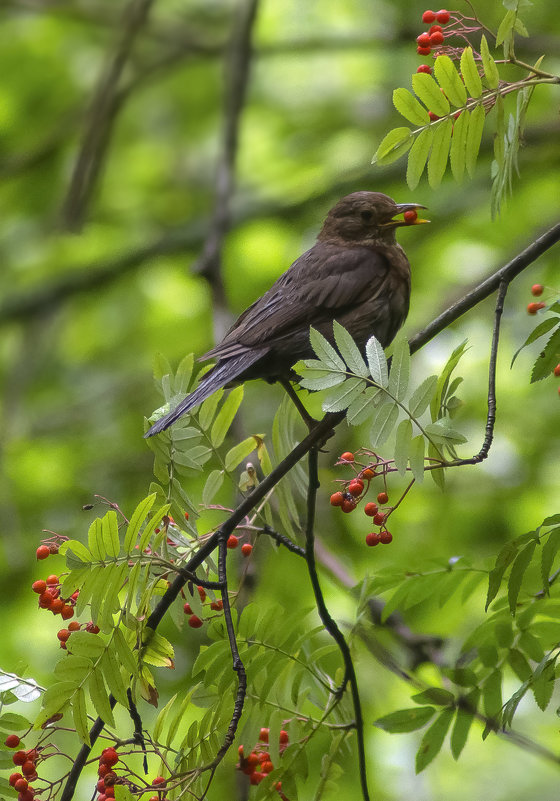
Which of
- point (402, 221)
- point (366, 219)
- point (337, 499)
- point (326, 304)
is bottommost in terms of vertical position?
point (337, 499)

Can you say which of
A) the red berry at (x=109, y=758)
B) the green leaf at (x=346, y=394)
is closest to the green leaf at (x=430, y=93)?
the green leaf at (x=346, y=394)

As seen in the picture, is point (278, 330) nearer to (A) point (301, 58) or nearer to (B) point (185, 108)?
(A) point (301, 58)

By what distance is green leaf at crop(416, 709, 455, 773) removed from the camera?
7.96 feet

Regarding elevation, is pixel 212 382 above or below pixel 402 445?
above

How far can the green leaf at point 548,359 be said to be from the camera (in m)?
2.29

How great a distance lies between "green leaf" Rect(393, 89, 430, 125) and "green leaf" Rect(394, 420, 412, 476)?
78 centimetres

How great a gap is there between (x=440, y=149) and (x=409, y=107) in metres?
0.13

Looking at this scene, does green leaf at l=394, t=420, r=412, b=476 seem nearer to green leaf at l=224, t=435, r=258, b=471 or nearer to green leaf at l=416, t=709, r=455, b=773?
green leaf at l=224, t=435, r=258, b=471

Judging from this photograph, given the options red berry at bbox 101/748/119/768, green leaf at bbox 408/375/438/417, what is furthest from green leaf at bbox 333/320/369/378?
red berry at bbox 101/748/119/768

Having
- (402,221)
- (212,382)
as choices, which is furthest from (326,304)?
(212,382)

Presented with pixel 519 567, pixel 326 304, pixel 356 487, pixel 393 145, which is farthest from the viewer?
pixel 326 304

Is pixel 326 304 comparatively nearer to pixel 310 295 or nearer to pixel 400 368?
pixel 310 295

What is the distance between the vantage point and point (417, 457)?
213cm

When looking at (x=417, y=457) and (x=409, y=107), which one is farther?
(x=409, y=107)
